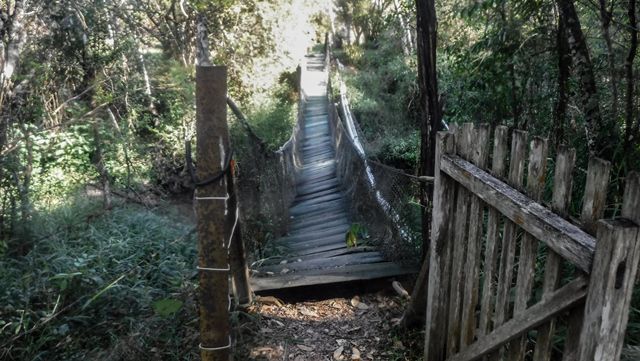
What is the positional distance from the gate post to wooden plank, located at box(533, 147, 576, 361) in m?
1.24

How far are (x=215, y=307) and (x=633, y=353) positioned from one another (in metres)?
1.83

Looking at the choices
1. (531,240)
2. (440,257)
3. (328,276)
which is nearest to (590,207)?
(531,240)

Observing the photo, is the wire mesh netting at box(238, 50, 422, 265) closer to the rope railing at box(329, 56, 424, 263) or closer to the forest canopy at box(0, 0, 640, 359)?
the rope railing at box(329, 56, 424, 263)

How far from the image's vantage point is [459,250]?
2.33 meters

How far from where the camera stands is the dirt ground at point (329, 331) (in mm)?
3172

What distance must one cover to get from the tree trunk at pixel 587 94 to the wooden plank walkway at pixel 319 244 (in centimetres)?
172

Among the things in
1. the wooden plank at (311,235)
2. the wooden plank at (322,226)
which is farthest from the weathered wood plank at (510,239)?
the wooden plank at (322,226)

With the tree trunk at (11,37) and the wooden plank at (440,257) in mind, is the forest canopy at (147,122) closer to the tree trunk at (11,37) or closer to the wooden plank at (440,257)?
the tree trunk at (11,37)

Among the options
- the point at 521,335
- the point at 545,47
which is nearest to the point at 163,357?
the point at 521,335

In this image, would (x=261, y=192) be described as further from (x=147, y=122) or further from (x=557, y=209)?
(x=147, y=122)

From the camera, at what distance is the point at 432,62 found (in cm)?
312

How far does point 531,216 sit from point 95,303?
268 cm

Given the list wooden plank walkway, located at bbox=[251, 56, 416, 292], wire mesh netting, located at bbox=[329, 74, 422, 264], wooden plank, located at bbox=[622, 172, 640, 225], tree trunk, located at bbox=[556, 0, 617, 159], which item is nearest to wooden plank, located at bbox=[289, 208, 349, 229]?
wooden plank walkway, located at bbox=[251, 56, 416, 292]

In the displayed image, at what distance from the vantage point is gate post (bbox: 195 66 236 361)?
75.9 inches
